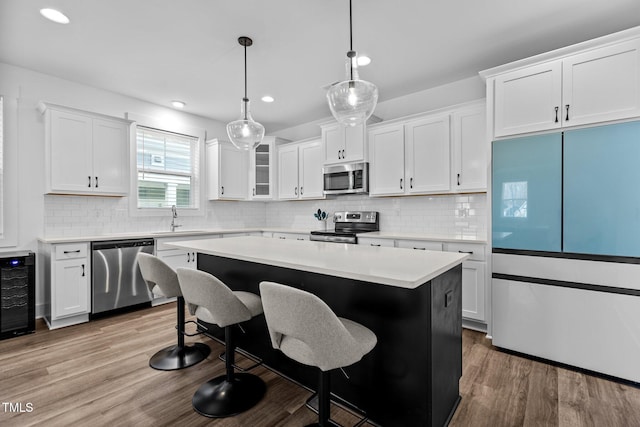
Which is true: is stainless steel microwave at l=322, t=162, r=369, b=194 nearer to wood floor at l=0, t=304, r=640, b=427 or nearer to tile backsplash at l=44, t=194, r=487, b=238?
tile backsplash at l=44, t=194, r=487, b=238

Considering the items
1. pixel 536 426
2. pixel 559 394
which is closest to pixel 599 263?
pixel 559 394

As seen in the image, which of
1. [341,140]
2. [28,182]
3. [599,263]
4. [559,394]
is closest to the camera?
[559,394]

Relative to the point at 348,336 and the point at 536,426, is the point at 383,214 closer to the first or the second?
the point at 536,426

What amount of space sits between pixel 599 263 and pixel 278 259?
7.90 feet

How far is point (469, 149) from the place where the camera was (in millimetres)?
3387

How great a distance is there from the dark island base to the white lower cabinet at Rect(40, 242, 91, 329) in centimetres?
271

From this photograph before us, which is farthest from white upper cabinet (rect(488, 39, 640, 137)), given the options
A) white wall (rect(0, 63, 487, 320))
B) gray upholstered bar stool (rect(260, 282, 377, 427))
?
gray upholstered bar stool (rect(260, 282, 377, 427))

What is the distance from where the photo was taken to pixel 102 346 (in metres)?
2.81

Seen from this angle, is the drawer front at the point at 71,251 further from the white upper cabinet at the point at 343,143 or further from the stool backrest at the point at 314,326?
the white upper cabinet at the point at 343,143

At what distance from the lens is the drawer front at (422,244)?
331 centimetres

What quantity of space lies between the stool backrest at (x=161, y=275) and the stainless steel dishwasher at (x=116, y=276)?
1.52 m

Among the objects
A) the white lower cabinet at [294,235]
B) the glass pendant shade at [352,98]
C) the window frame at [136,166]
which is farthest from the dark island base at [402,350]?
the window frame at [136,166]

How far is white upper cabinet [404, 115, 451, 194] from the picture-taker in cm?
355

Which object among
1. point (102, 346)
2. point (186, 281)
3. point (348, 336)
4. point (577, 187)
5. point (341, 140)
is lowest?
point (102, 346)
